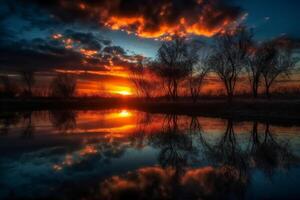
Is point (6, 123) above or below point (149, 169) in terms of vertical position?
below

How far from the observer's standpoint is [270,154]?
1280 centimetres

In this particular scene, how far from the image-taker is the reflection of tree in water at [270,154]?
34.8ft

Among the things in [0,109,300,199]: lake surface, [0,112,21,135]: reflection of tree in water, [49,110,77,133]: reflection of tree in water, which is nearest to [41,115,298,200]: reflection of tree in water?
[0,109,300,199]: lake surface

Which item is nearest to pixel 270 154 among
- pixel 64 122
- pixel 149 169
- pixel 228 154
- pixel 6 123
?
pixel 228 154

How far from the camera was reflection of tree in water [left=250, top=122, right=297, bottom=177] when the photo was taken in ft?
34.8

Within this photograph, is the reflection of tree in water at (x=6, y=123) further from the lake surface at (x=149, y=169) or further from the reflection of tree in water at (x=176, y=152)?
the reflection of tree in water at (x=176, y=152)

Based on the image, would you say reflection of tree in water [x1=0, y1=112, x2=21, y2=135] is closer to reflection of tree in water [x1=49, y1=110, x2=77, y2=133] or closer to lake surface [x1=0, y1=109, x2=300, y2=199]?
reflection of tree in water [x1=49, y1=110, x2=77, y2=133]

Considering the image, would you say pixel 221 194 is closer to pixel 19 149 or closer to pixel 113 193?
pixel 113 193

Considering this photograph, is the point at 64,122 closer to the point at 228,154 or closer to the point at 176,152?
the point at 176,152

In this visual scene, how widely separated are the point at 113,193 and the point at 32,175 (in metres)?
3.97

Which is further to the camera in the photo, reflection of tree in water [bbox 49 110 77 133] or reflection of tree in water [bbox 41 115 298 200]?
reflection of tree in water [bbox 49 110 77 133]

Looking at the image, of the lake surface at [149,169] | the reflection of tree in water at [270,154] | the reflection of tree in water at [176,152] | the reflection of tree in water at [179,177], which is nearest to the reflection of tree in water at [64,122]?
the lake surface at [149,169]

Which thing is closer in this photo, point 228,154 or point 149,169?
point 149,169

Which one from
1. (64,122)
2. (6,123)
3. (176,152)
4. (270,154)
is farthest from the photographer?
(64,122)
